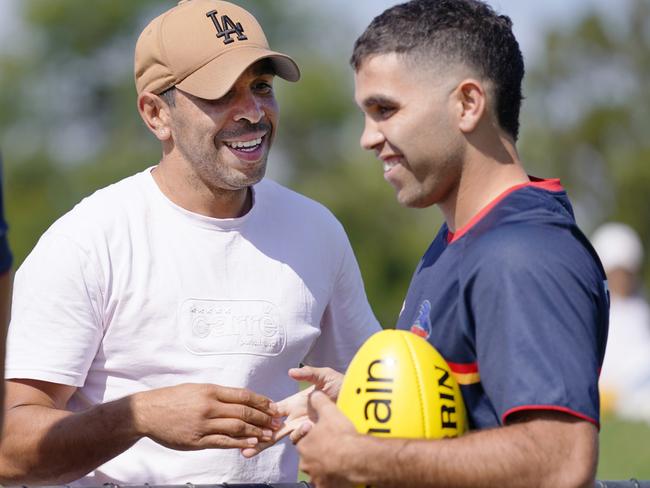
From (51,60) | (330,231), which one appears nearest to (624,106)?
(51,60)

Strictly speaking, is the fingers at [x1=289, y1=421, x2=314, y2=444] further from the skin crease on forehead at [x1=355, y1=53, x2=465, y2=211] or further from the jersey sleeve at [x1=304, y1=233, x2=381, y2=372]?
the jersey sleeve at [x1=304, y1=233, x2=381, y2=372]

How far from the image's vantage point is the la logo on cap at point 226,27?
5.07 meters

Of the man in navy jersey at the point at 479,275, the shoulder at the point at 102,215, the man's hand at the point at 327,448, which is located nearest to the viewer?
the man in navy jersey at the point at 479,275

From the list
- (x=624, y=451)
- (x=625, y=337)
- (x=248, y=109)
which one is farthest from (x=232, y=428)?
(x=625, y=337)

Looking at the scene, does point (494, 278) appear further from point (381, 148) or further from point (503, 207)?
point (381, 148)

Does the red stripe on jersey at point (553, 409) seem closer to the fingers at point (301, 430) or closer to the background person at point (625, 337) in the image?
the fingers at point (301, 430)

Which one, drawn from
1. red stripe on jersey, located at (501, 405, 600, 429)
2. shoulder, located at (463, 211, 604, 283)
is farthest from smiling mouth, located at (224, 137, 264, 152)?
red stripe on jersey, located at (501, 405, 600, 429)

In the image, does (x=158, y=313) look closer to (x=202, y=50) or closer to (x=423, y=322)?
(x=202, y=50)

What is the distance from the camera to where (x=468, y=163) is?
11.9 feet

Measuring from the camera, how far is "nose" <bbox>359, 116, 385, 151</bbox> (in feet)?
12.0

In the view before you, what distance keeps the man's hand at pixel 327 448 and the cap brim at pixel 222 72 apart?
187 centimetres

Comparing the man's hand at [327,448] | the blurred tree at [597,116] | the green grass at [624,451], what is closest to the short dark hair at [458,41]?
the man's hand at [327,448]

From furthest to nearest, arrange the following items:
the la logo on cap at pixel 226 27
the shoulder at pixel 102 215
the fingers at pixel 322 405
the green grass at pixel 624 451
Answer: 1. the green grass at pixel 624 451
2. the la logo on cap at pixel 226 27
3. the shoulder at pixel 102 215
4. the fingers at pixel 322 405

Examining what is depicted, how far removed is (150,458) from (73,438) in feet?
1.30
